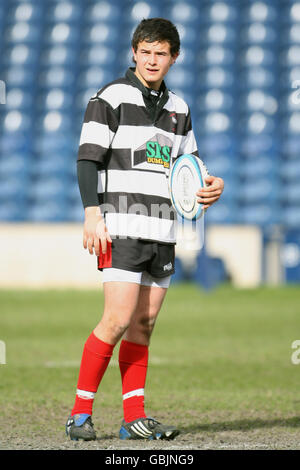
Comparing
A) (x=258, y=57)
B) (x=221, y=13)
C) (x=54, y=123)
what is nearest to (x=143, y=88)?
(x=54, y=123)

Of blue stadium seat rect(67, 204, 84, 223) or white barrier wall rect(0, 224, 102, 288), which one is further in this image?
blue stadium seat rect(67, 204, 84, 223)

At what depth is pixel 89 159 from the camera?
268 cm

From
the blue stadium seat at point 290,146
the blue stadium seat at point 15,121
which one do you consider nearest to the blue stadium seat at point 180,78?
the blue stadium seat at point 290,146

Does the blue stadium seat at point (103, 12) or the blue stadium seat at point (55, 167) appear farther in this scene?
the blue stadium seat at point (103, 12)

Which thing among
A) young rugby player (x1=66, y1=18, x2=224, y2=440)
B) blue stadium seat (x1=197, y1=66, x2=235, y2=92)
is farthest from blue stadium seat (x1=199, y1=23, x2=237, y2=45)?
young rugby player (x1=66, y1=18, x2=224, y2=440)

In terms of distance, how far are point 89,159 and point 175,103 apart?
0.48 m

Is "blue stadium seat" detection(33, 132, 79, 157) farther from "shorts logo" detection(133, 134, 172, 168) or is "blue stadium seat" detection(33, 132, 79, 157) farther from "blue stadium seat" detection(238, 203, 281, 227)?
"shorts logo" detection(133, 134, 172, 168)

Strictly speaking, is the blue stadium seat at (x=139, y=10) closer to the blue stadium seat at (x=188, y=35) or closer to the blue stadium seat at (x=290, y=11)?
the blue stadium seat at (x=188, y=35)

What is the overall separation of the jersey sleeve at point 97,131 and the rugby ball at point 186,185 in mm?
270

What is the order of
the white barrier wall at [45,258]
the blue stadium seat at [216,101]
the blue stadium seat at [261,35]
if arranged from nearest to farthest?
the white barrier wall at [45,258]
the blue stadium seat at [216,101]
the blue stadium seat at [261,35]

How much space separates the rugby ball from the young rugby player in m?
0.03

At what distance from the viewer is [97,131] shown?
2697mm

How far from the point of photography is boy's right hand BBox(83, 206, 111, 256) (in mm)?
2635

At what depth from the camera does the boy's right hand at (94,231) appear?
263 centimetres
